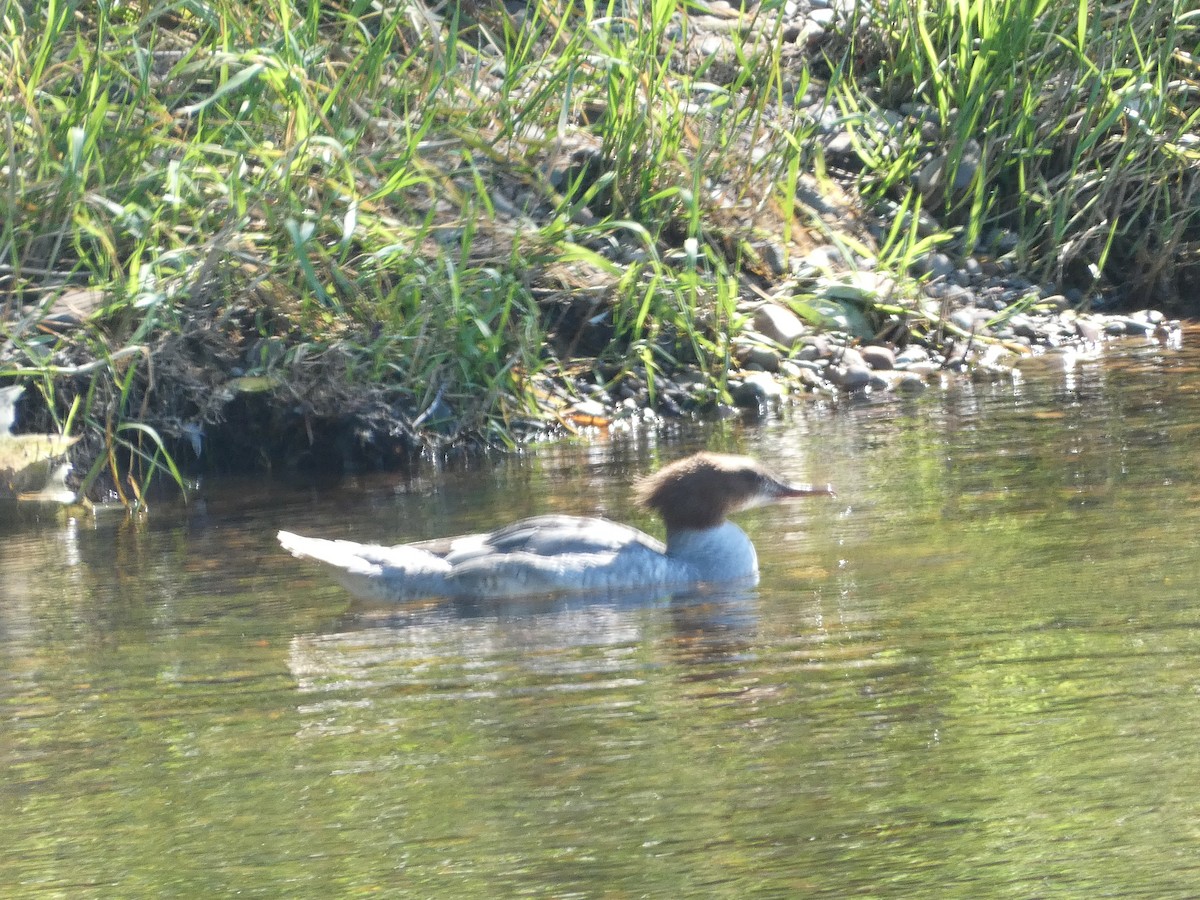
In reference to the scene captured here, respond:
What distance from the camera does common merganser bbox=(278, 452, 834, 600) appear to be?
5.73 m

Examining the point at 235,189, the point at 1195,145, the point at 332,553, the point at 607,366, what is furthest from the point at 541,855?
the point at 1195,145

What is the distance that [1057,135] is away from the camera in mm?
10898

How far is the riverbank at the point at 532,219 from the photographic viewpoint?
8.05 m

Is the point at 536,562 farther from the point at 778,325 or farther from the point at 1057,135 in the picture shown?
the point at 1057,135

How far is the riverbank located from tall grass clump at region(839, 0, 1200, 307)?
0.03 meters

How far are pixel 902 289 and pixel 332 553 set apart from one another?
5053mm

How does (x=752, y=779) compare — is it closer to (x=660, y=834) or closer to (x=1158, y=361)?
(x=660, y=834)

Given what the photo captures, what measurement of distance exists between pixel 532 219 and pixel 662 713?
18.5 ft

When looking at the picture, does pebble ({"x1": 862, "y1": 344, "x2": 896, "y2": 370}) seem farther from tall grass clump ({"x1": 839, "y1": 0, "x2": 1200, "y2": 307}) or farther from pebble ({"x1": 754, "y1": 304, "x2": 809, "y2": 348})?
tall grass clump ({"x1": 839, "y1": 0, "x2": 1200, "y2": 307})

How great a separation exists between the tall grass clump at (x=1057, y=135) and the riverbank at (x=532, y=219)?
3 centimetres

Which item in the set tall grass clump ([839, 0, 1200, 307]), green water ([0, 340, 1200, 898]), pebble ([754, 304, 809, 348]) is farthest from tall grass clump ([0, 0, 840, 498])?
tall grass clump ([839, 0, 1200, 307])

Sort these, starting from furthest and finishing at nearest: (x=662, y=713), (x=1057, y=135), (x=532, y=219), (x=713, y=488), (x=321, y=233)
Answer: (x=1057, y=135)
(x=532, y=219)
(x=321, y=233)
(x=713, y=488)
(x=662, y=713)

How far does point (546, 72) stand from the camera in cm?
932

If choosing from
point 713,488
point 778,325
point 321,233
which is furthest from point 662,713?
point 778,325
